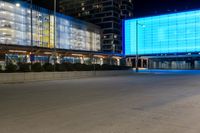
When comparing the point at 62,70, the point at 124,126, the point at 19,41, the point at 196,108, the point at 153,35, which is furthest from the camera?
the point at 153,35

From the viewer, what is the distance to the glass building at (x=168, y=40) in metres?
84.8

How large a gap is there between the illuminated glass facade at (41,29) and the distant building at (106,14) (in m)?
23.1

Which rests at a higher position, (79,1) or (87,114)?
(79,1)

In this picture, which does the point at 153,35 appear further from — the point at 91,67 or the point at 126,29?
the point at 91,67

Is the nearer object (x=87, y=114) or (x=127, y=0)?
(x=87, y=114)

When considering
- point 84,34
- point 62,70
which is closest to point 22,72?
point 62,70

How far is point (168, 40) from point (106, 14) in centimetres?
4970

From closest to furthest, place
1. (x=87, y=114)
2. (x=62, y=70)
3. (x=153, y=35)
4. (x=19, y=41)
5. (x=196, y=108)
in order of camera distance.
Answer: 1. (x=87, y=114)
2. (x=196, y=108)
3. (x=62, y=70)
4. (x=19, y=41)
5. (x=153, y=35)

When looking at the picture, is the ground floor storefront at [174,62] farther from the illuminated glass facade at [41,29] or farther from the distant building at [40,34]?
the distant building at [40,34]

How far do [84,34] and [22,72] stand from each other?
69598 mm

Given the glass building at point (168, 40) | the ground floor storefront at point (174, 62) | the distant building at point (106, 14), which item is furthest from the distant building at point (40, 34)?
the distant building at point (106, 14)

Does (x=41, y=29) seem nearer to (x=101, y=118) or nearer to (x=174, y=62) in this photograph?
(x=174, y=62)

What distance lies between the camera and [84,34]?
97125 millimetres

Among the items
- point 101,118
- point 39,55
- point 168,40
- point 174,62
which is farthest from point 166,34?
point 101,118
